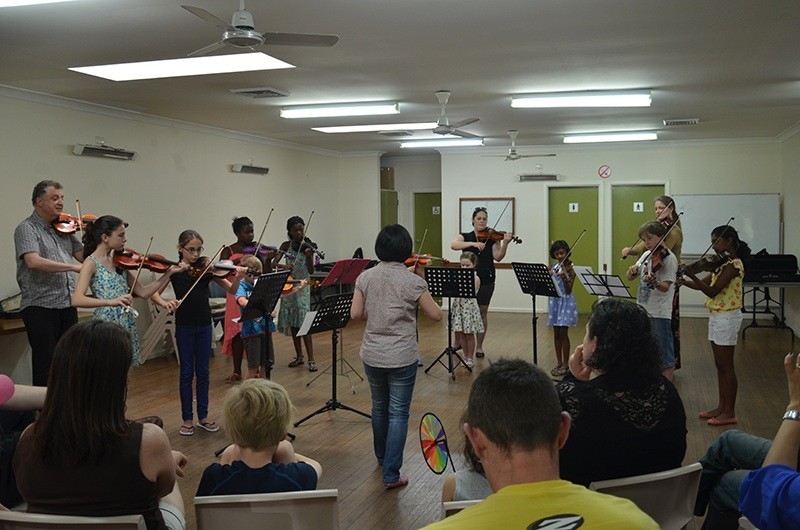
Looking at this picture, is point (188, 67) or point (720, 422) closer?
point (188, 67)

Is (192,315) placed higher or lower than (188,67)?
lower

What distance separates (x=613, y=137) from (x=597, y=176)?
1.41 m

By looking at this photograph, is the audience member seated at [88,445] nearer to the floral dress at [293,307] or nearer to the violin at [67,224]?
the violin at [67,224]

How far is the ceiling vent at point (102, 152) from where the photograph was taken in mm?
6969

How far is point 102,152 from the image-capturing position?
715 centimetres

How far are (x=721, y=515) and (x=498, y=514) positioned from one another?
1790 millimetres

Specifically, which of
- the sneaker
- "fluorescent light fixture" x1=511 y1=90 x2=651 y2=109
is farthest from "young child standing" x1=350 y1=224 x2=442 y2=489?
"fluorescent light fixture" x1=511 y1=90 x2=651 y2=109

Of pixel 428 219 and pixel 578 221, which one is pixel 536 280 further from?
pixel 428 219

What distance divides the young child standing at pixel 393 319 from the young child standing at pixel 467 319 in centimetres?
301

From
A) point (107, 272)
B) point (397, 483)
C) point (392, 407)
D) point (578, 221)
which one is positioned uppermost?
point (578, 221)

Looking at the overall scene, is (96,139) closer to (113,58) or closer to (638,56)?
(113,58)

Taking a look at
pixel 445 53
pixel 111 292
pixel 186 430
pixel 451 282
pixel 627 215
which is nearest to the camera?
pixel 111 292

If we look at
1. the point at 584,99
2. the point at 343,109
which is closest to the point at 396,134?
Answer: the point at 343,109

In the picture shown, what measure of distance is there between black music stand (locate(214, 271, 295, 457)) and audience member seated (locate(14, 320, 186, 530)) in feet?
A: 8.58
